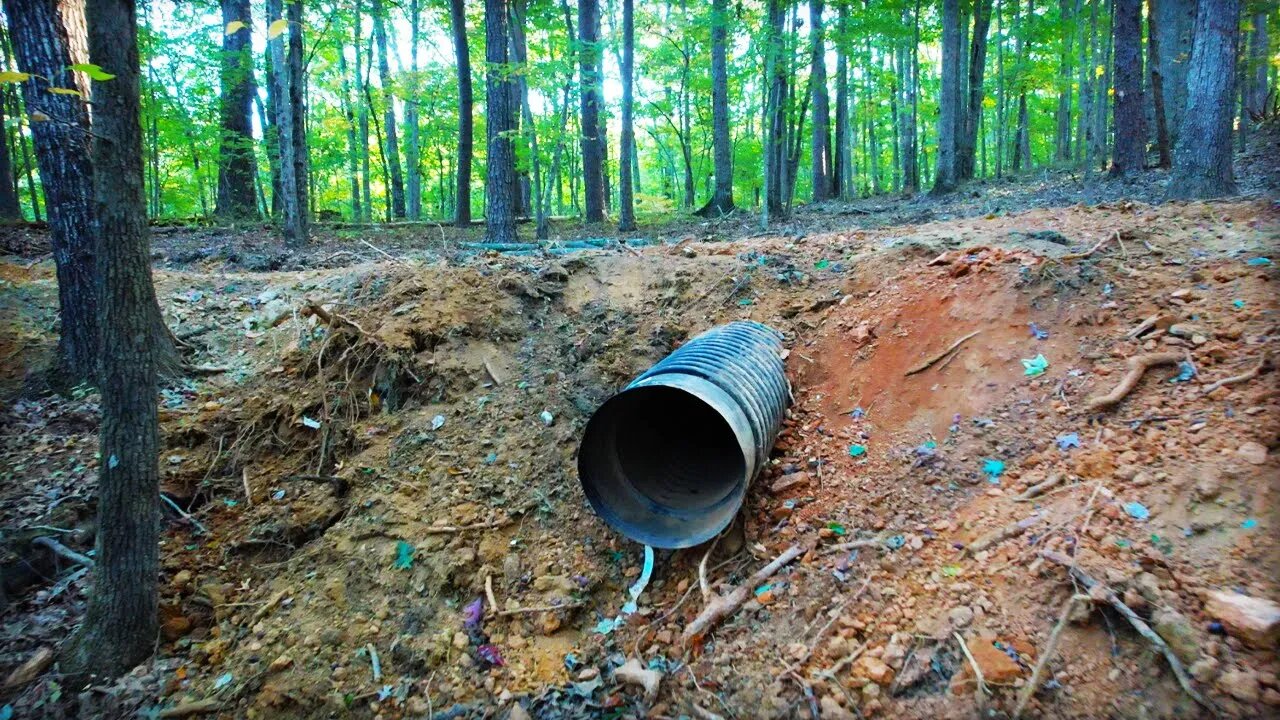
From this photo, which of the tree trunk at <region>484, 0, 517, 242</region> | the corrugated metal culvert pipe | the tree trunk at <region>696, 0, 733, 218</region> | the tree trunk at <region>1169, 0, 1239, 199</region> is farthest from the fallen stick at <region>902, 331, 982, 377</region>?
the tree trunk at <region>696, 0, 733, 218</region>

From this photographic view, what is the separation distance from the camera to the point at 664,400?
4.43 metres

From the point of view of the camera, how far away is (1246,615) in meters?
2.03

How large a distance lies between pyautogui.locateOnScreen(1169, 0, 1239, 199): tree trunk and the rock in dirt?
19.9 feet

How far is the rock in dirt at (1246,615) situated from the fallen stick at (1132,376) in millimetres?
1220

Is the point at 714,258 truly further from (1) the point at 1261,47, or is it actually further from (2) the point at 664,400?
(1) the point at 1261,47

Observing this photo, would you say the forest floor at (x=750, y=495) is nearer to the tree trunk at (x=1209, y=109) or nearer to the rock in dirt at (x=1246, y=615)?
the rock in dirt at (x=1246, y=615)

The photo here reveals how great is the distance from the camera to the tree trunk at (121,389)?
2.62 meters

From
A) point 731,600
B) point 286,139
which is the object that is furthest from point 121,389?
point 286,139

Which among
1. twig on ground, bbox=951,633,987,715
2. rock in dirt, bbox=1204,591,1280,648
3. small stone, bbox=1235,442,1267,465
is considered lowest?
twig on ground, bbox=951,633,987,715

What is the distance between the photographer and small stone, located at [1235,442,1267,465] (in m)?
2.48

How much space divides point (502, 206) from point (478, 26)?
12.5 m

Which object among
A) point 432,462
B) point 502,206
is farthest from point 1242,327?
point 502,206

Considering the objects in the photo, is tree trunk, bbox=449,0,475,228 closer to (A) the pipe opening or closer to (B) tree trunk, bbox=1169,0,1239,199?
(A) the pipe opening

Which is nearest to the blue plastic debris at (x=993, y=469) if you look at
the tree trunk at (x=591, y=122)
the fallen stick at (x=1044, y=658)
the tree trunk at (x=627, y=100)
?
the fallen stick at (x=1044, y=658)
